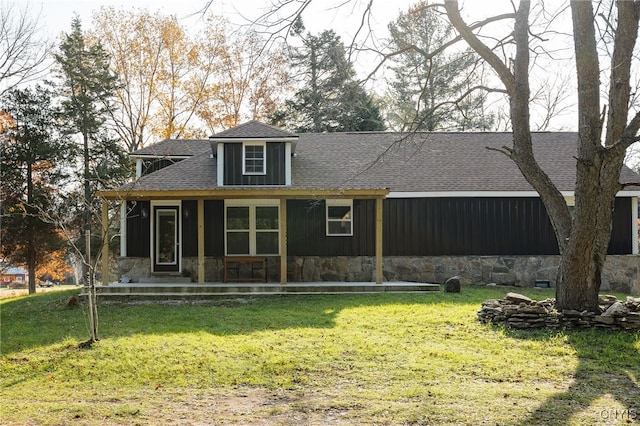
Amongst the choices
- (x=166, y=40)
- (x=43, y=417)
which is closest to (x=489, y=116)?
(x=166, y=40)

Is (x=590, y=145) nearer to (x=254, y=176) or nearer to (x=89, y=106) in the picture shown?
(x=254, y=176)

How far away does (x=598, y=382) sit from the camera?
6910 mm

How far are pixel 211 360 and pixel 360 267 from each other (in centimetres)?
→ 1003

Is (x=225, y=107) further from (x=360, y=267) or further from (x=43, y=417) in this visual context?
(x=43, y=417)

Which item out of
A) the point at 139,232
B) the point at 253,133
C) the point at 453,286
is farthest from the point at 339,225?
the point at 139,232

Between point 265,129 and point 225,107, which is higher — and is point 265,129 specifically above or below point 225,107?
below

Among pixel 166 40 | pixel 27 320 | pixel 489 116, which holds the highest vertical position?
pixel 166 40

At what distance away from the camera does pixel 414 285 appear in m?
15.4

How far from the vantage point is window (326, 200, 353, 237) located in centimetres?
1788

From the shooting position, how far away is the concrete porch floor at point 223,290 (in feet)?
47.9

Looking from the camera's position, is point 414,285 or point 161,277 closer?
point 414,285

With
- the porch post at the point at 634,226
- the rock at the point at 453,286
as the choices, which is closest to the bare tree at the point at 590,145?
the rock at the point at 453,286

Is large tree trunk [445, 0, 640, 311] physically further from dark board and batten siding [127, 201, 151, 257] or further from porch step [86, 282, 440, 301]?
dark board and batten siding [127, 201, 151, 257]

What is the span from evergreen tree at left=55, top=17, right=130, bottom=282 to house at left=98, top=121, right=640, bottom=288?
30.1 feet
